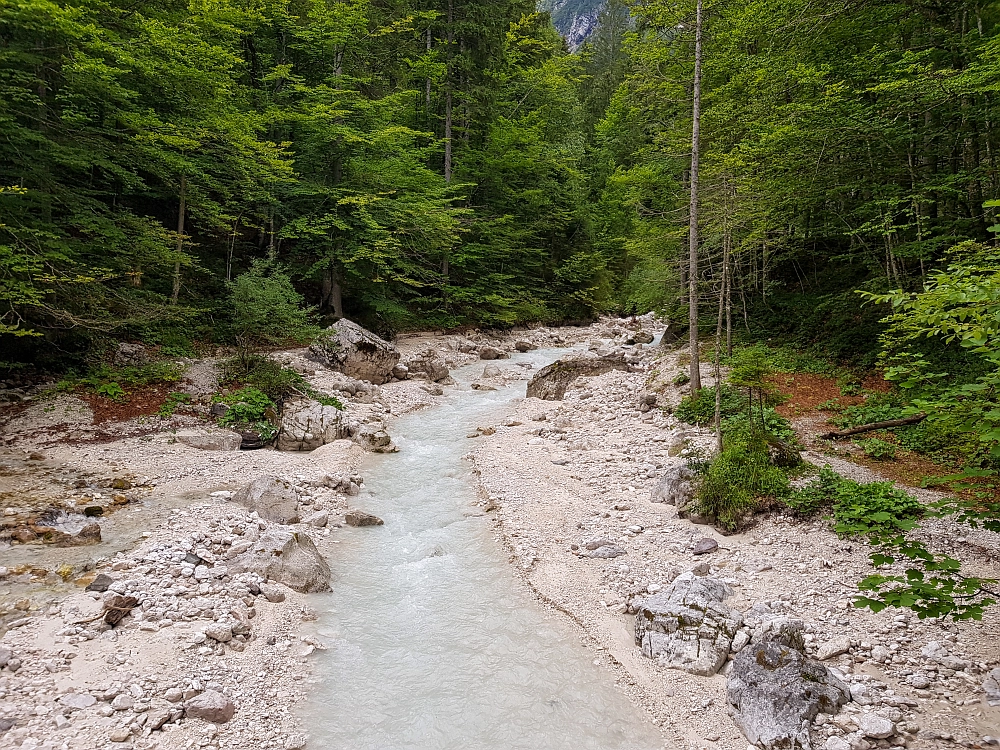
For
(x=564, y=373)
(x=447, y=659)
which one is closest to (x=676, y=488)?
(x=447, y=659)

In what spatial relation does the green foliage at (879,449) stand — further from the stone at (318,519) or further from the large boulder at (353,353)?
the large boulder at (353,353)

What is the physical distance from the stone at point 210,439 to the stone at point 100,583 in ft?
17.5

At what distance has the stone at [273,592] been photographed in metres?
6.54

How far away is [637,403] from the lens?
13812 millimetres

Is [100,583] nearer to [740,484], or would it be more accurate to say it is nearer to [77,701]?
[77,701]

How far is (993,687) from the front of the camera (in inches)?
178

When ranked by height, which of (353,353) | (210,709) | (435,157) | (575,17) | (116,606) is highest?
(575,17)

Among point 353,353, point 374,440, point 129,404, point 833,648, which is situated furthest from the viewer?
point 353,353

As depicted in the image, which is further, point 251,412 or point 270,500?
point 251,412

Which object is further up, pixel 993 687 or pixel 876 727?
pixel 993 687

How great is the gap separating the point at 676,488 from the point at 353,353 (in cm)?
1213

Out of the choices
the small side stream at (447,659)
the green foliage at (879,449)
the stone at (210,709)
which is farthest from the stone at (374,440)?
the green foliage at (879,449)

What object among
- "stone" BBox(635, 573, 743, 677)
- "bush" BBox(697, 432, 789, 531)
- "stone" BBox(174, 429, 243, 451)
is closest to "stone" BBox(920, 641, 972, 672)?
"stone" BBox(635, 573, 743, 677)

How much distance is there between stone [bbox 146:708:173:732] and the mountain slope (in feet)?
523
